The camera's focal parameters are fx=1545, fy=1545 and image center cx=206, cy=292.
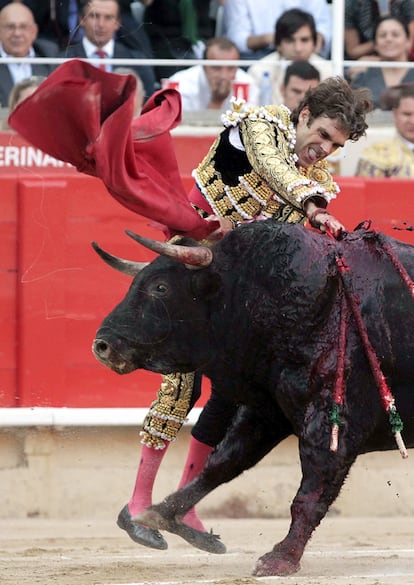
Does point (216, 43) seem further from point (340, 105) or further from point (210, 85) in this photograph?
point (340, 105)

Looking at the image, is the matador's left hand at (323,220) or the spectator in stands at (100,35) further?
the spectator in stands at (100,35)

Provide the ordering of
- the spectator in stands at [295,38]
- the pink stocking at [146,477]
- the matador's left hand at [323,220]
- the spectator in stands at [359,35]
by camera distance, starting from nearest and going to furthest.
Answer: the matador's left hand at [323,220], the pink stocking at [146,477], the spectator in stands at [295,38], the spectator in stands at [359,35]

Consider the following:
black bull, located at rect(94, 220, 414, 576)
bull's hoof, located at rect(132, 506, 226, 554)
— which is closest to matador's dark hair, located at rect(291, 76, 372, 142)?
black bull, located at rect(94, 220, 414, 576)

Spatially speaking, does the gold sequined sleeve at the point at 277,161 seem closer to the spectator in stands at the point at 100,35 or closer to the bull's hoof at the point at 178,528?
the bull's hoof at the point at 178,528

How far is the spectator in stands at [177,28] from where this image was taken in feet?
24.4

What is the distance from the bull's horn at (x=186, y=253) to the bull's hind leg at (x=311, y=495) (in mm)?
627

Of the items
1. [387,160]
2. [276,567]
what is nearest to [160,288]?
[276,567]

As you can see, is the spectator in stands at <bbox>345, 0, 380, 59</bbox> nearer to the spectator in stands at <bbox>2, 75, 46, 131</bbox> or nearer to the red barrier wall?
the red barrier wall

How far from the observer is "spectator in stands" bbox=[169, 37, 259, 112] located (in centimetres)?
714

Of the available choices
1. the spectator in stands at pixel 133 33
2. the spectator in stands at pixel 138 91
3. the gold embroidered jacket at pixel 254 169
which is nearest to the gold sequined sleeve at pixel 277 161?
the gold embroidered jacket at pixel 254 169

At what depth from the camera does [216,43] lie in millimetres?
7539

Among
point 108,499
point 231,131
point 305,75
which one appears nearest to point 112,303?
point 108,499

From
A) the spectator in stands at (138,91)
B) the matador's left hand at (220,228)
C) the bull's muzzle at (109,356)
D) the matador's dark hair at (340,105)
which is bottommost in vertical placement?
the bull's muzzle at (109,356)

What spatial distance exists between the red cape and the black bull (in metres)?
0.21
